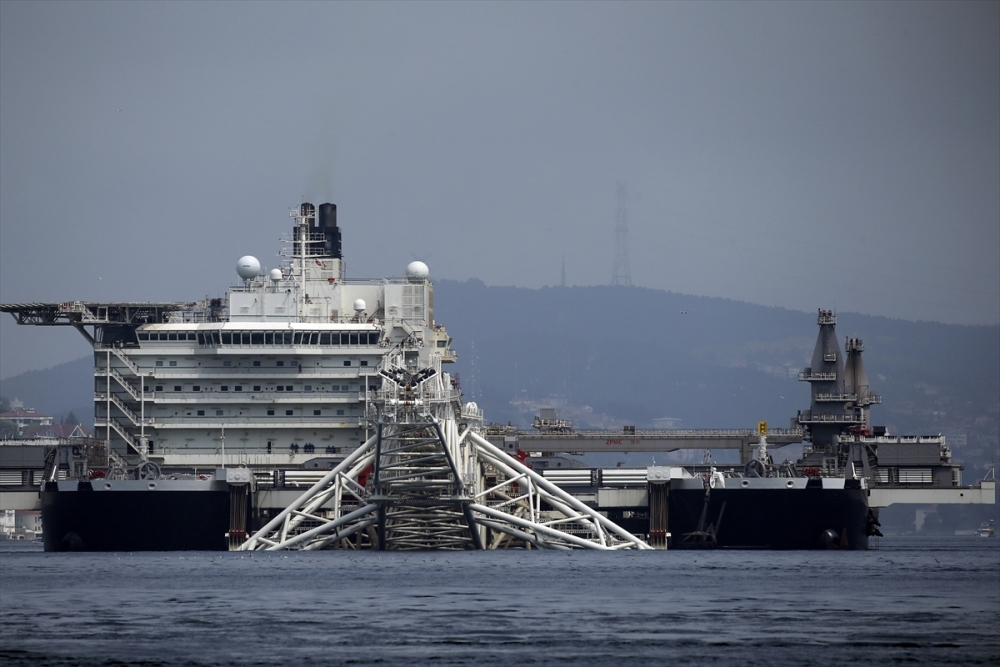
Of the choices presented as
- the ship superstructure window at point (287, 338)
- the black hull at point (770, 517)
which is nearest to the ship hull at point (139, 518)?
the ship superstructure window at point (287, 338)

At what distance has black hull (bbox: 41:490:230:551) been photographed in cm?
8700

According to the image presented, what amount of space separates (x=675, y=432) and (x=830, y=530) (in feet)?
121

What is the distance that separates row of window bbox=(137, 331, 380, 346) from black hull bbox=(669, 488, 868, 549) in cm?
2025

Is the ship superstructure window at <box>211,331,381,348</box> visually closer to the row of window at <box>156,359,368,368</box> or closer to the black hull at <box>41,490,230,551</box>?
the row of window at <box>156,359,368,368</box>

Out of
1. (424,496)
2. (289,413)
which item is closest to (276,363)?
(289,413)

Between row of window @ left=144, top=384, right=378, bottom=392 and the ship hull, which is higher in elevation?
row of window @ left=144, top=384, right=378, bottom=392

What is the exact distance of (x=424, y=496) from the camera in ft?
273

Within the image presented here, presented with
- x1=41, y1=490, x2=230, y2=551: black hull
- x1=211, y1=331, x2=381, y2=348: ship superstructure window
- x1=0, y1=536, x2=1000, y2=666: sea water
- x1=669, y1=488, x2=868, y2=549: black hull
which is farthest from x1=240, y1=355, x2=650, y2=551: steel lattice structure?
x1=211, y1=331, x2=381, y2=348: ship superstructure window

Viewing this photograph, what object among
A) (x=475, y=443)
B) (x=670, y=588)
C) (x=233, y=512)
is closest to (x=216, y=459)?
(x=233, y=512)

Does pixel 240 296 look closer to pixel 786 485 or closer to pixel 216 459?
pixel 216 459

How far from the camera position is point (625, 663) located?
42.2 meters

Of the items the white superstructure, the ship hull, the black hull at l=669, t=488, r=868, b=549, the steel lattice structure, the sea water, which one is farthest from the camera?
the white superstructure

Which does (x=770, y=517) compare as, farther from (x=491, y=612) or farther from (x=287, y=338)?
(x=491, y=612)

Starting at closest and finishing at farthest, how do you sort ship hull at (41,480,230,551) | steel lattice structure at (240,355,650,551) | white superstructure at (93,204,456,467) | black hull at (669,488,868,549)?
steel lattice structure at (240,355,650,551) → ship hull at (41,480,230,551) → black hull at (669,488,868,549) → white superstructure at (93,204,456,467)
